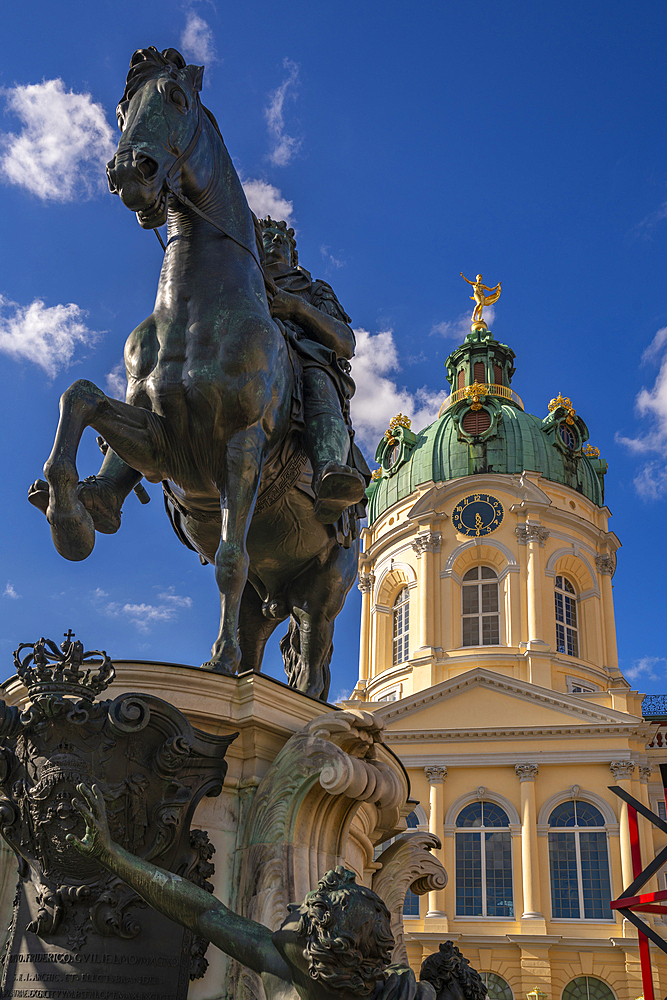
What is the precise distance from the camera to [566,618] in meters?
41.2

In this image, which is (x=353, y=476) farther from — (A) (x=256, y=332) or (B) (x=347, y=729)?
(B) (x=347, y=729)

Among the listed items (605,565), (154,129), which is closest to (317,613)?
(154,129)

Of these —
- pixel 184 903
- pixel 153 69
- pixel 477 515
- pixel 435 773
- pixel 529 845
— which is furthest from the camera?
pixel 477 515

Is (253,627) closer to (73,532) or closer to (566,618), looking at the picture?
(73,532)

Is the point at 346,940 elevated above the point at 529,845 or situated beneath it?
situated beneath

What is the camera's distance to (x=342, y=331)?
548cm

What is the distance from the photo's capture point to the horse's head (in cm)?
414

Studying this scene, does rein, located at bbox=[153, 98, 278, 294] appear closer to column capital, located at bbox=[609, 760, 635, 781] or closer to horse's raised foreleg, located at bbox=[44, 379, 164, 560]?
horse's raised foreleg, located at bbox=[44, 379, 164, 560]

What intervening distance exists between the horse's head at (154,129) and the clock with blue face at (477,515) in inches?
1480

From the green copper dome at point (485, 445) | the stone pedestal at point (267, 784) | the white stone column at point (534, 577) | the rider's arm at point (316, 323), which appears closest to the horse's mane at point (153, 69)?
the rider's arm at point (316, 323)

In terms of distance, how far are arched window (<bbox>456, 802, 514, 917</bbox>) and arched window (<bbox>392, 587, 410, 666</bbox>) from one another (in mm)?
9307

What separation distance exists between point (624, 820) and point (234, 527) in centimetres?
3151

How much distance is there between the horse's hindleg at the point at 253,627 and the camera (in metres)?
5.43

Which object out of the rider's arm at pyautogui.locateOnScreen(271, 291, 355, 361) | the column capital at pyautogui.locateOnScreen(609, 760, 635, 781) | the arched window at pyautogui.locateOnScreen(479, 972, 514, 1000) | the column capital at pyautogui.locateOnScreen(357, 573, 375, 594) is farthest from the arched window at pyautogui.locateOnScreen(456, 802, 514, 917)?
the rider's arm at pyautogui.locateOnScreen(271, 291, 355, 361)
